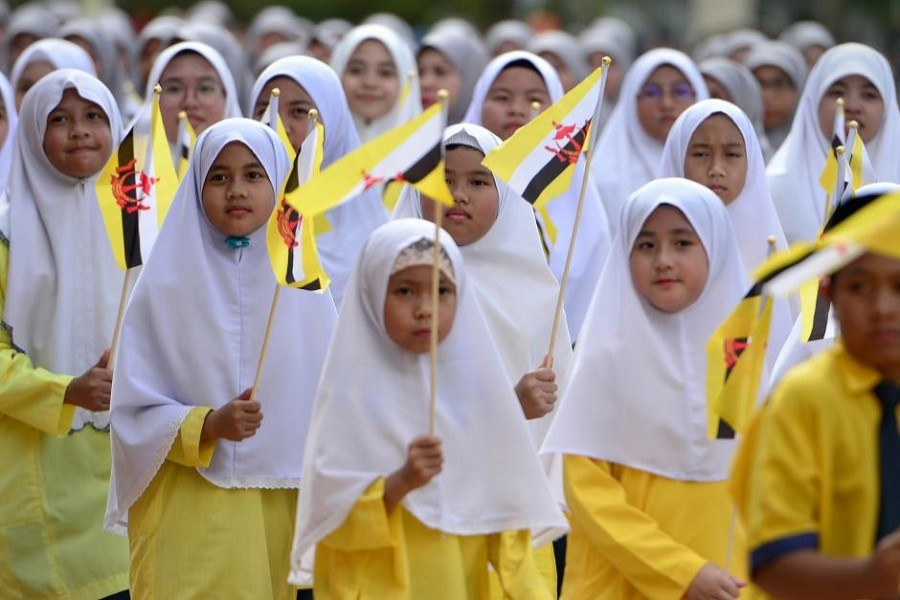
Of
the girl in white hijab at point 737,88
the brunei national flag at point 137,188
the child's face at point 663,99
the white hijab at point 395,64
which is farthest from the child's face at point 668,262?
the girl in white hijab at point 737,88

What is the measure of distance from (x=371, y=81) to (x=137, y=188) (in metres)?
4.04

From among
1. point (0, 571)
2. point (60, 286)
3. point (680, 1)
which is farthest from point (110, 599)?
point (680, 1)

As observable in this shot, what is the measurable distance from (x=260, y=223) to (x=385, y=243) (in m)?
1.07

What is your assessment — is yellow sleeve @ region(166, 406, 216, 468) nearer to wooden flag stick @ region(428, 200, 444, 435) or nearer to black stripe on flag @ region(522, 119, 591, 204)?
wooden flag stick @ region(428, 200, 444, 435)

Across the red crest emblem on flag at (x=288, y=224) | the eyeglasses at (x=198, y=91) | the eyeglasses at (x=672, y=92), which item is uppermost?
the eyeglasses at (x=672, y=92)

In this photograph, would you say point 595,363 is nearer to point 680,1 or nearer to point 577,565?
point 577,565

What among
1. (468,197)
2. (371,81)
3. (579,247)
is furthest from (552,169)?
(371,81)

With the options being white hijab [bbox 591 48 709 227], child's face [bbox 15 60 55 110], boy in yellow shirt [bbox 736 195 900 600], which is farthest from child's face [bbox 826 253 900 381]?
child's face [bbox 15 60 55 110]

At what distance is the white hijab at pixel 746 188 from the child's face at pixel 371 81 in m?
2.77

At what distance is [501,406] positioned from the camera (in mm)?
5664

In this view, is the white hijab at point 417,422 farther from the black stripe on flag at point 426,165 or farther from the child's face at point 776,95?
the child's face at point 776,95

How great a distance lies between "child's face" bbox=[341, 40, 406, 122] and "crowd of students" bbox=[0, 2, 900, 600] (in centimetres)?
213

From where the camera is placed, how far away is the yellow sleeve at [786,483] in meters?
4.18

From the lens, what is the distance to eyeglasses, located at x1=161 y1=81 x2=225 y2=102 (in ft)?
32.8
